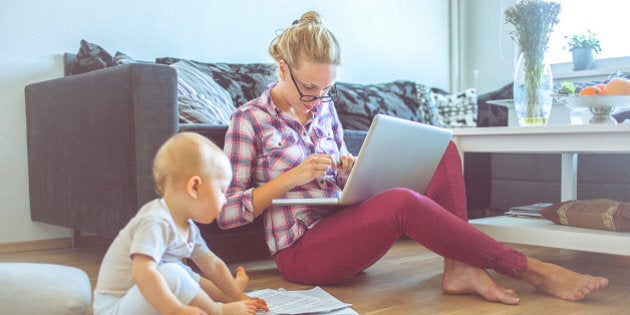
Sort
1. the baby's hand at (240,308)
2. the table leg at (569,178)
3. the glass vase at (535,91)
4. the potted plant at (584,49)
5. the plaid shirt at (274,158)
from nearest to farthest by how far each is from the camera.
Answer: the baby's hand at (240,308) → the plaid shirt at (274,158) → the glass vase at (535,91) → the table leg at (569,178) → the potted plant at (584,49)

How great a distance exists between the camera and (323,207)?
1855 mm

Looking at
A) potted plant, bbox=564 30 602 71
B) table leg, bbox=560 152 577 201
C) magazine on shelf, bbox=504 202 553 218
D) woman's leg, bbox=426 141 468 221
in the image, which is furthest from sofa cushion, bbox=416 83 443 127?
woman's leg, bbox=426 141 468 221

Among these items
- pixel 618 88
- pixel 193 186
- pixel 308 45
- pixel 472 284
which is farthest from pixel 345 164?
pixel 618 88

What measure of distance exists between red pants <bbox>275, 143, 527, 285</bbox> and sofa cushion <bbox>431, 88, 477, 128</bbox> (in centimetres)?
166

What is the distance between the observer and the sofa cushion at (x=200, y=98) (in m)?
2.15

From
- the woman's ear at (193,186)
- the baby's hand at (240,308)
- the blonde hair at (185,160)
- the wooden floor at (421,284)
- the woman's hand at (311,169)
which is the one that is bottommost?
the wooden floor at (421,284)

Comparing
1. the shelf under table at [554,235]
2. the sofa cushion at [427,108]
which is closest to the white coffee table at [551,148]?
the shelf under table at [554,235]

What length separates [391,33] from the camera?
394 centimetres

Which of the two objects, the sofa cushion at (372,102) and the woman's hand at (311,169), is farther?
the sofa cushion at (372,102)

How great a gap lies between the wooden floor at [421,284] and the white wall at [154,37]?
39 cm

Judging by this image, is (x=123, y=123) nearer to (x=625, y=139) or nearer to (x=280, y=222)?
(x=280, y=222)

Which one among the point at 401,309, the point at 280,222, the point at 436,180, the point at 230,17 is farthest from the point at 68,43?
the point at 401,309

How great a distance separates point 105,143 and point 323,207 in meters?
0.71

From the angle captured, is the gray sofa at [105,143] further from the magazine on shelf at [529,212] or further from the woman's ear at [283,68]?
the magazine on shelf at [529,212]
